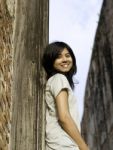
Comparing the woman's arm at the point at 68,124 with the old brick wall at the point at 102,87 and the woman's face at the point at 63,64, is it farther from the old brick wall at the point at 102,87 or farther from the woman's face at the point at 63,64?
the old brick wall at the point at 102,87

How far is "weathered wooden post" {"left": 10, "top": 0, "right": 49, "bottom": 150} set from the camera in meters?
1.47

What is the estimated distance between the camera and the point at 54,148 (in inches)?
71.2

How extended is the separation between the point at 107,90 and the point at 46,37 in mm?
8689

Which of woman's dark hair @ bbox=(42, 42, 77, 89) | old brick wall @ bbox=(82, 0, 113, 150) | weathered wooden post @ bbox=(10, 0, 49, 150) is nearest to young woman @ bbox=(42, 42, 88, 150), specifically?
woman's dark hair @ bbox=(42, 42, 77, 89)

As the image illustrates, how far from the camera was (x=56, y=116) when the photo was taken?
191 cm

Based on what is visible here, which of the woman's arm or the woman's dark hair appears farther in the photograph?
the woman's dark hair

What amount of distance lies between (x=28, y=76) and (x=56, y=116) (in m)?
0.38

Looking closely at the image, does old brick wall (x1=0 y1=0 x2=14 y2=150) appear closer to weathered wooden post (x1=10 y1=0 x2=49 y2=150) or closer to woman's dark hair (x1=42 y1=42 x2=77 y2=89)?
weathered wooden post (x1=10 y1=0 x2=49 y2=150)

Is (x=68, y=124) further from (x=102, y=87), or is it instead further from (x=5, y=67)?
(x=102, y=87)

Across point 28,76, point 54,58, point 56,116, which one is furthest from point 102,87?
Result: point 28,76

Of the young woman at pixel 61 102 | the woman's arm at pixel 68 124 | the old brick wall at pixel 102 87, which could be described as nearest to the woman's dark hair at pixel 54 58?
the young woman at pixel 61 102

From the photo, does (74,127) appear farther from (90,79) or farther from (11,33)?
(90,79)

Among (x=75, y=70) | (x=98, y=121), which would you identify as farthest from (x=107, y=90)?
(x=75, y=70)

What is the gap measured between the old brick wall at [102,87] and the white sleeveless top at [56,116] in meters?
8.12
